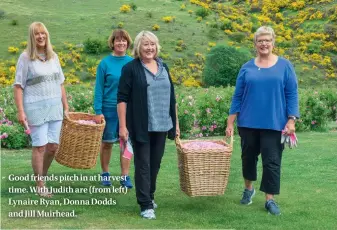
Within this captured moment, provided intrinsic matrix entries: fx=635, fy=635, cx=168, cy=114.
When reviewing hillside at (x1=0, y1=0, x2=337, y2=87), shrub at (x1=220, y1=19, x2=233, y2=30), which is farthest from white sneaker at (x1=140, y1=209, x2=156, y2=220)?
shrub at (x1=220, y1=19, x2=233, y2=30)

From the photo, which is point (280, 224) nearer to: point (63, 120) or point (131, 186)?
point (131, 186)

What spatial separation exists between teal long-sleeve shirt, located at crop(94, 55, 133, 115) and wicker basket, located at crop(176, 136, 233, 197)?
1181 mm

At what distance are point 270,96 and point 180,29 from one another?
31.2 meters

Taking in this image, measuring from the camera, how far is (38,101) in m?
6.23

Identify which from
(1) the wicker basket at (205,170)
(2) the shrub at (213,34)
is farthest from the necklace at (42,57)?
(2) the shrub at (213,34)

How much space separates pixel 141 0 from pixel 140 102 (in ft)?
126

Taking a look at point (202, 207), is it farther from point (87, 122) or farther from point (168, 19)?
point (168, 19)

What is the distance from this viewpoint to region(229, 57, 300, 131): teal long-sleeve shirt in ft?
19.6

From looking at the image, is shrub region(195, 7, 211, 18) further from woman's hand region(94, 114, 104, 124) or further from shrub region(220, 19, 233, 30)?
woman's hand region(94, 114, 104, 124)

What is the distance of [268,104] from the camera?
235 inches

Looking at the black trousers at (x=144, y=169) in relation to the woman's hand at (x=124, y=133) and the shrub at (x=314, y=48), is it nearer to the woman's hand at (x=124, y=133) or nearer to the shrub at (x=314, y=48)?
the woman's hand at (x=124, y=133)

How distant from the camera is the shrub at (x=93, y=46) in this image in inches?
1244

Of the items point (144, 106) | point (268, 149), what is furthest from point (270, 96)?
point (144, 106)

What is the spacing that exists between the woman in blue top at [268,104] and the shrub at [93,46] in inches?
1022
